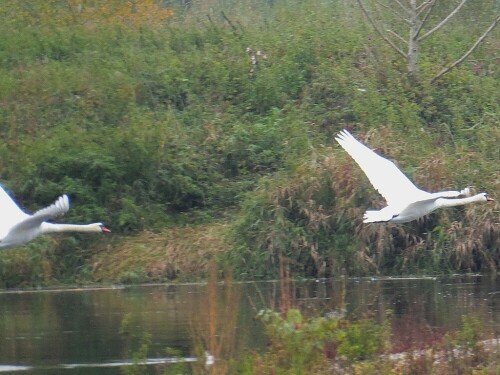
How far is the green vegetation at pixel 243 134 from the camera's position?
57.7 ft

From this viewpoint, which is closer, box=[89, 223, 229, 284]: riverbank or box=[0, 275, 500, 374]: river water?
box=[0, 275, 500, 374]: river water

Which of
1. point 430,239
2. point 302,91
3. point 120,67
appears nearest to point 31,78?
point 120,67

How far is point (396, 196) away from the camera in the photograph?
47.5 feet

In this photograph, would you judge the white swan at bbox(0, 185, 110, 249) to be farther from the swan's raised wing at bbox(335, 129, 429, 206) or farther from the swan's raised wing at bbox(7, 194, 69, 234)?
the swan's raised wing at bbox(335, 129, 429, 206)

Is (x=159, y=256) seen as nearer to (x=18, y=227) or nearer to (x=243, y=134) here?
(x=243, y=134)

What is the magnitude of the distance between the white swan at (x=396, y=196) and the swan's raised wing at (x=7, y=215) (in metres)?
4.13

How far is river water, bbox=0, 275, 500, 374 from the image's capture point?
10.2 metres

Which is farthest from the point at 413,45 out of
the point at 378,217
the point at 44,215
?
the point at 44,215

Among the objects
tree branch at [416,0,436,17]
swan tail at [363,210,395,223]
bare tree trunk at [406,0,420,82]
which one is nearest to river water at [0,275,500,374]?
swan tail at [363,210,395,223]

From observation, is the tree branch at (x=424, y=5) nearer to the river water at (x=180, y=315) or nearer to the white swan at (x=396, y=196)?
the river water at (x=180, y=315)

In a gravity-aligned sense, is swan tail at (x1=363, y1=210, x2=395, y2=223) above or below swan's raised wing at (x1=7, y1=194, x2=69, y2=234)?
below

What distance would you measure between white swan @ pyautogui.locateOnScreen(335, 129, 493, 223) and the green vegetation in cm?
243

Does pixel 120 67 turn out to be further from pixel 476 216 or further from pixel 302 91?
pixel 476 216

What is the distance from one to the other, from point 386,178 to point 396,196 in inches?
14.7
